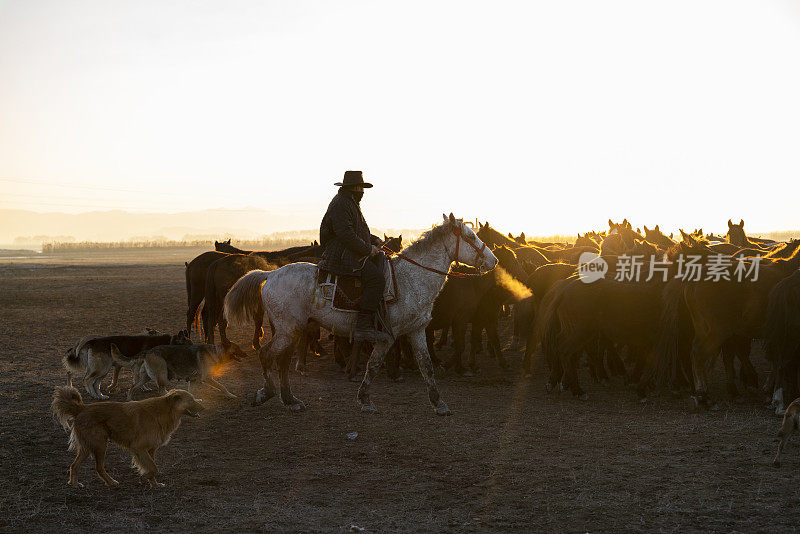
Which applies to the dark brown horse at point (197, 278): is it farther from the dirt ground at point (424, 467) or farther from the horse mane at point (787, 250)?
the horse mane at point (787, 250)

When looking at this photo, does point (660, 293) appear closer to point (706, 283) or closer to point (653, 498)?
point (706, 283)

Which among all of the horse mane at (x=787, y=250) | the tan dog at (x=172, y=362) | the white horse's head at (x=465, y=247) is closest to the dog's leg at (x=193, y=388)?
the tan dog at (x=172, y=362)

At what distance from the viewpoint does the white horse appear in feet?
29.2

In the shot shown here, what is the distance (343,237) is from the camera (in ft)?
28.1

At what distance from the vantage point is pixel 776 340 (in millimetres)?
8500

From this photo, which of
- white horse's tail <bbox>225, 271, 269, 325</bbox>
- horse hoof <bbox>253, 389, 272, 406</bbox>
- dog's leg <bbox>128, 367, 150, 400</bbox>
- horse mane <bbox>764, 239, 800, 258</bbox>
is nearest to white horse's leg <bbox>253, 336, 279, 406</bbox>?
horse hoof <bbox>253, 389, 272, 406</bbox>

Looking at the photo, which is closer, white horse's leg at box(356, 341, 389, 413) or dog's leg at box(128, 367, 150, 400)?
white horse's leg at box(356, 341, 389, 413)

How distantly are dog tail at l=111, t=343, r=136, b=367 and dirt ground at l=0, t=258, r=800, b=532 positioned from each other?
1169mm

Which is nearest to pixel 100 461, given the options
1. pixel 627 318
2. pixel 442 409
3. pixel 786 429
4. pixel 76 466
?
pixel 76 466

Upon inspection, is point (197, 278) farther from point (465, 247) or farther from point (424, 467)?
point (424, 467)

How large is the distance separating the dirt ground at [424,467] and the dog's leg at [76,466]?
0.30 ft

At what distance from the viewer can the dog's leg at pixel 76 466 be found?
6.12 meters

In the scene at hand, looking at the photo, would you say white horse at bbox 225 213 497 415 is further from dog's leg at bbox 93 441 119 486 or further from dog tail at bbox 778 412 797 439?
dog tail at bbox 778 412 797 439

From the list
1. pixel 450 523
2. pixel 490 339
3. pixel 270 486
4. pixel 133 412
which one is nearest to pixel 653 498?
pixel 450 523
